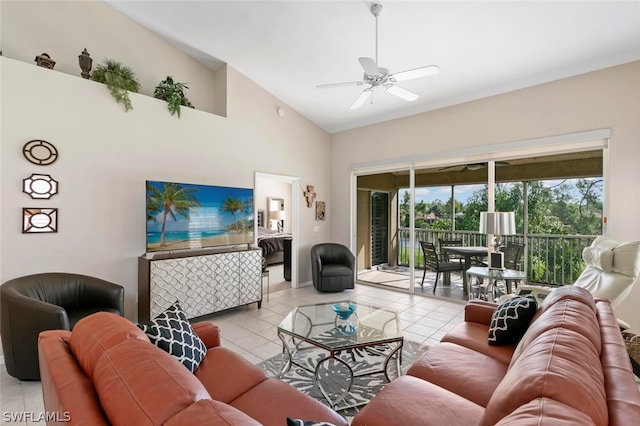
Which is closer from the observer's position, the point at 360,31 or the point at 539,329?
the point at 539,329

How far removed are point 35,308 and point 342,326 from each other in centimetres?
249

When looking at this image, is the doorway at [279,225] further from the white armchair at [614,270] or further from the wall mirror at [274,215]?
the white armchair at [614,270]

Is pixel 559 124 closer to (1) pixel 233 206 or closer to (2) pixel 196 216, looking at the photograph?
(1) pixel 233 206

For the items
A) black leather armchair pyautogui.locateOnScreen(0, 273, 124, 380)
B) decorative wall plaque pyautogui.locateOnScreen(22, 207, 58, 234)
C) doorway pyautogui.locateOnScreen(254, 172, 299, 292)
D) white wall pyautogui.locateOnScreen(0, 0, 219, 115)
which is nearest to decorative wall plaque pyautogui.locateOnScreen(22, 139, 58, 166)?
decorative wall plaque pyautogui.locateOnScreen(22, 207, 58, 234)

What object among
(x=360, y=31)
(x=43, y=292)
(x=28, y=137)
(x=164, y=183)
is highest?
(x=360, y=31)

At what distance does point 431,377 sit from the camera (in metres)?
1.76

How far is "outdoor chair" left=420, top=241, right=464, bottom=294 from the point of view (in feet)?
17.0

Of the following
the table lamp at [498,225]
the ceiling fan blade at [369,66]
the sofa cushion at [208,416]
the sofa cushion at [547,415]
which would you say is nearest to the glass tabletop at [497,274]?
the table lamp at [498,225]

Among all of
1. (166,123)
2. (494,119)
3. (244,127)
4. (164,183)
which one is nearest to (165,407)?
(164,183)

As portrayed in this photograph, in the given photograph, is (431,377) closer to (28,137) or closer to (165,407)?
(165,407)

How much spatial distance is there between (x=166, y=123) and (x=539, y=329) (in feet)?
14.5

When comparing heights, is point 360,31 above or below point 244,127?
above

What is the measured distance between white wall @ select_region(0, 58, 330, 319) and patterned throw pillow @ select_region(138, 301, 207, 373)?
7.64 feet

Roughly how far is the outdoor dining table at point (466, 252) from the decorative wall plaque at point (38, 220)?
17.7 ft
